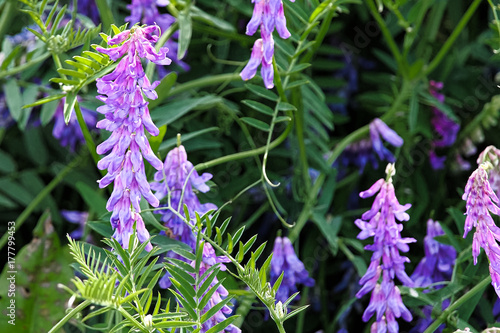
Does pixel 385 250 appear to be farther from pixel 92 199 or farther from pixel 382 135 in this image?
pixel 92 199

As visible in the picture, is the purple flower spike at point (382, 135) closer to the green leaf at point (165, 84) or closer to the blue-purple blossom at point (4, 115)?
the green leaf at point (165, 84)

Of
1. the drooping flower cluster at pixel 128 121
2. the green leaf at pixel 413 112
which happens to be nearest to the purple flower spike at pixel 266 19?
the drooping flower cluster at pixel 128 121

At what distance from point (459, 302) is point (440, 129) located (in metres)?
0.59

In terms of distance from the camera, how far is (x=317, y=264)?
53.7 inches

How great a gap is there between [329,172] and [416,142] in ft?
0.92

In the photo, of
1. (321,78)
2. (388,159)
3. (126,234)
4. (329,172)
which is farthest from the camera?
(321,78)

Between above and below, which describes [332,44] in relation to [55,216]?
above

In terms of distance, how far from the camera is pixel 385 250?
35.4 inches

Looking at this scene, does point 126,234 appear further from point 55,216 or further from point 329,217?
point 55,216

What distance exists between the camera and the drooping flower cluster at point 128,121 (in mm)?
711

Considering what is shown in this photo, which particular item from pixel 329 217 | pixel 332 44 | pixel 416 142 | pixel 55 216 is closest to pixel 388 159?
pixel 416 142

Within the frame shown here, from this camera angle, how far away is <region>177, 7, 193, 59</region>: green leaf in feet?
3.50

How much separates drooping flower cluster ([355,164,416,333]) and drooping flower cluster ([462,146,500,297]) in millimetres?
99

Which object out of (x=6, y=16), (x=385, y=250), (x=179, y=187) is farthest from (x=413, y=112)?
(x=6, y=16)
